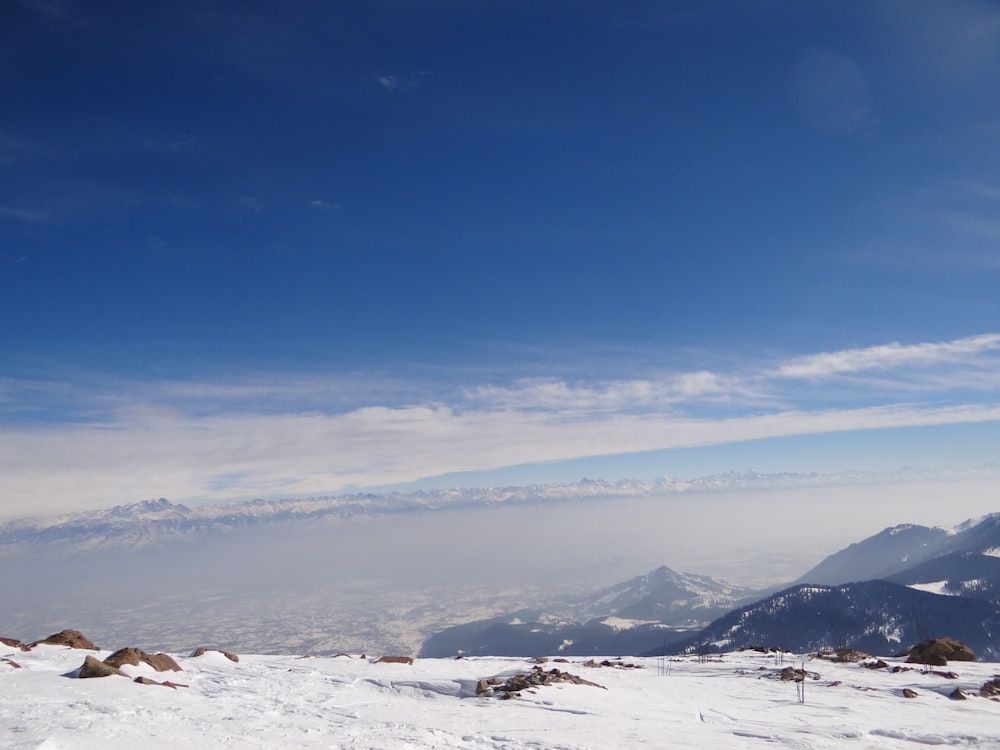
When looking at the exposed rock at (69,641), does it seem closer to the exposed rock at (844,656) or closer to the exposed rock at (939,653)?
the exposed rock at (844,656)

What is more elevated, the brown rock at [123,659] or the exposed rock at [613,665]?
the brown rock at [123,659]

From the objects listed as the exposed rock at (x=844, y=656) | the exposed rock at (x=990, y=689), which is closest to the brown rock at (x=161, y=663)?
the exposed rock at (x=990, y=689)

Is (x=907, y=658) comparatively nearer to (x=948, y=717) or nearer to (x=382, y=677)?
(x=948, y=717)

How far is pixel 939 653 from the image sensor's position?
147 feet

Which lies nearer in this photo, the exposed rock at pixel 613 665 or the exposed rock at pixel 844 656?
the exposed rock at pixel 613 665

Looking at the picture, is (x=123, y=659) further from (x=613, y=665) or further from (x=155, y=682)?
(x=613, y=665)

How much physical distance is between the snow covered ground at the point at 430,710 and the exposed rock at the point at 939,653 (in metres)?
5.88

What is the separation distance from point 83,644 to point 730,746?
38.8 meters

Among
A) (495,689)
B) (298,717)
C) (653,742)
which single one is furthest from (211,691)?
(653,742)

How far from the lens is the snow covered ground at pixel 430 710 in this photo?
18.2 m

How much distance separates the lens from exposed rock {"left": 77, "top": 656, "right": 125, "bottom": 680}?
23.2m

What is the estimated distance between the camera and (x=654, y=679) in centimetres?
4116

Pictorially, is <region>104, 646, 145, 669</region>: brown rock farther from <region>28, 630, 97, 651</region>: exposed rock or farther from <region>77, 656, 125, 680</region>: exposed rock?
<region>28, 630, 97, 651</region>: exposed rock

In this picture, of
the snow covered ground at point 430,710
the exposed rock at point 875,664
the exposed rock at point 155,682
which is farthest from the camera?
the exposed rock at point 875,664
